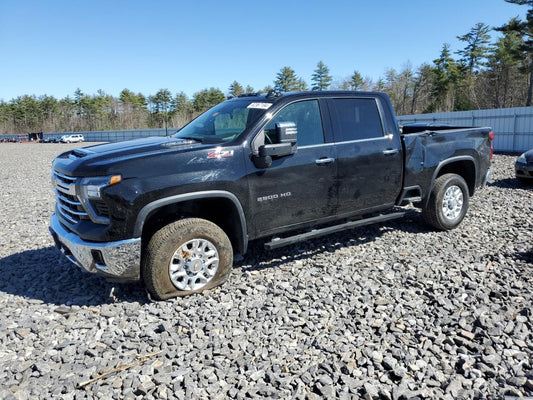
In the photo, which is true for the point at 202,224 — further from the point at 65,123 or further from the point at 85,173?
the point at 65,123

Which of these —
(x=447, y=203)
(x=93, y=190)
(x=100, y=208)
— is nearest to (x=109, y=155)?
(x=93, y=190)

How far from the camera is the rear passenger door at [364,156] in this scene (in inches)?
188

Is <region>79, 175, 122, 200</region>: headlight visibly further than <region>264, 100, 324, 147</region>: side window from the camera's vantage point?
No

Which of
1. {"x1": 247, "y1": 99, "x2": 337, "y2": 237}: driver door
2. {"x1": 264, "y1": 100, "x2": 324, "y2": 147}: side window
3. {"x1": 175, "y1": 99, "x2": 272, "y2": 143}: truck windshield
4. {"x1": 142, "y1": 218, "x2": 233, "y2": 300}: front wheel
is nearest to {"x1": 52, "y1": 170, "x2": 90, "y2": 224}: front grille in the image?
{"x1": 142, "y1": 218, "x2": 233, "y2": 300}: front wheel

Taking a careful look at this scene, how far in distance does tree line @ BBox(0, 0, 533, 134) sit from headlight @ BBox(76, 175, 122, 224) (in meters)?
18.8

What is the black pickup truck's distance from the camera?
358 centimetres

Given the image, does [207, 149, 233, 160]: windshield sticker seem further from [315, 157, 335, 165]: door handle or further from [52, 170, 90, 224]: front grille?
[52, 170, 90, 224]: front grille

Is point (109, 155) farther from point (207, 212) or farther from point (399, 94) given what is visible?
point (399, 94)

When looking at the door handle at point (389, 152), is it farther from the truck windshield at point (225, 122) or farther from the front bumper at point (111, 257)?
the front bumper at point (111, 257)

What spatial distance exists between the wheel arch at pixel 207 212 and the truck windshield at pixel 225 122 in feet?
2.22

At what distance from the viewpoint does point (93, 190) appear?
3516 mm

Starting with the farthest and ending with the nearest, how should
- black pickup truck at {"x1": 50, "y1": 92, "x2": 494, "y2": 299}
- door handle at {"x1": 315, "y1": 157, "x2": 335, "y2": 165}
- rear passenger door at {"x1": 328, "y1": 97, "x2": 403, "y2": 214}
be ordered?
1. rear passenger door at {"x1": 328, "y1": 97, "x2": 403, "y2": 214}
2. door handle at {"x1": 315, "y1": 157, "x2": 335, "y2": 165}
3. black pickup truck at {"x1": 50, "y1": 92, "x2": 494, "y2": 299}

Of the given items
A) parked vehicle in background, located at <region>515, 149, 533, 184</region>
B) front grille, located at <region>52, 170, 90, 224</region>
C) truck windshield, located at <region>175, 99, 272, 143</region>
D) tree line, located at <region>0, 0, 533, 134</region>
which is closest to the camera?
front grille, located at <region>52, 170, 90, 224</region>

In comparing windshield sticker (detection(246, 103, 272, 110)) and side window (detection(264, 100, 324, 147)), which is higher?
windshield sticker (detection(246, 103, 272, 110))
